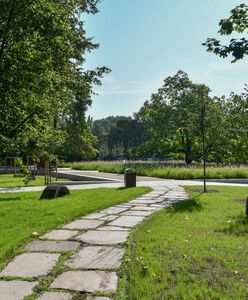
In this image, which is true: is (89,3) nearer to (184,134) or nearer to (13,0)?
(13,0)

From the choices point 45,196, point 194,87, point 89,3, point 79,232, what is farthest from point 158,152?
point 79,232

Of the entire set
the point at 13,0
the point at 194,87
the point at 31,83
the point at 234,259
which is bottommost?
the point at 234,259

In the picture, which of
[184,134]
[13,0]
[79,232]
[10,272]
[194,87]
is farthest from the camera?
[194,87]

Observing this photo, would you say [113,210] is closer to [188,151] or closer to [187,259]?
[187,259]

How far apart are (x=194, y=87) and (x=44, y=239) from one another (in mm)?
32432

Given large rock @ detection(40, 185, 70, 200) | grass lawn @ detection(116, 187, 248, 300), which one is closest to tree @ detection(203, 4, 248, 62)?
grass lawn @ detection(116, 187, 248, 300)

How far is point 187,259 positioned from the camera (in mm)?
4285

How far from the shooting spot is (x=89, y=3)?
21109 mm

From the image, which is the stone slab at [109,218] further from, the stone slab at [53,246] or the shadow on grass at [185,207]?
the stone slab at [53,246]

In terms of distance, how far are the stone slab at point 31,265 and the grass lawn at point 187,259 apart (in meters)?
0.89

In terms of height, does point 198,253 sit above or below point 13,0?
below

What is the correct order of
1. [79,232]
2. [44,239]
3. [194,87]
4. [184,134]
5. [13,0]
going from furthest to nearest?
[194,87] → [184,134] → [13,0] → [79,232] → [44,239]

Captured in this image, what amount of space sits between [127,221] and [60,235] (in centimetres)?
155

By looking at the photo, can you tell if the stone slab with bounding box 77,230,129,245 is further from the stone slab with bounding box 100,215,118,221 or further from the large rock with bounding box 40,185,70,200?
the large rock with bounding box 40,185,70,200
